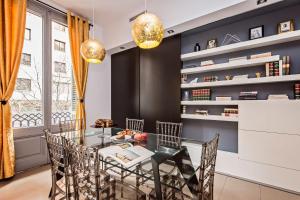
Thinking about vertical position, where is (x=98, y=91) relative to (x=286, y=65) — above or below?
below

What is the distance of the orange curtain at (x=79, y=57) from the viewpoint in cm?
378

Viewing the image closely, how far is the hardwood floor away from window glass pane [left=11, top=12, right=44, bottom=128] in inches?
40.2

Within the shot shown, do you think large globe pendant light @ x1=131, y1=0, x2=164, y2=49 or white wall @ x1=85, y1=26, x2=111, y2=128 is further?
white wall @ x1=85, y1=26, x2=111, y2=128

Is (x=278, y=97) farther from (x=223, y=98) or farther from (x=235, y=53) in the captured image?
(x=235, y=53)

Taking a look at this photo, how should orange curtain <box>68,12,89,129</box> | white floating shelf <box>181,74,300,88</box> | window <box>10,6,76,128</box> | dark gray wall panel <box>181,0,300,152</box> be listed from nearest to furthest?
white floating shelf <box>181,74,300,88</box>, dark gray wall panel <box>181,0,300,152</box>, window <box>10,6,76,128</box>, orange curtain <box>68,12,89,129</box>

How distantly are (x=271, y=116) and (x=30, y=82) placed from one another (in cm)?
435

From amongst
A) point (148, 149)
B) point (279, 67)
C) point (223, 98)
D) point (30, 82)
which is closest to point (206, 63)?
point (223, 98)

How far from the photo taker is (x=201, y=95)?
11.0 feet

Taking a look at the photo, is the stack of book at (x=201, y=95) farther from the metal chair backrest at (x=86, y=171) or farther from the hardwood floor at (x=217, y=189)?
the metal chair backrest at (x=86, y=171)

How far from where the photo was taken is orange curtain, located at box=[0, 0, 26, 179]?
2653 millimetres

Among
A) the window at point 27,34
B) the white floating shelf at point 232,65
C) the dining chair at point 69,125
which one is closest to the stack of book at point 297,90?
the white floating shelf at point 232,65

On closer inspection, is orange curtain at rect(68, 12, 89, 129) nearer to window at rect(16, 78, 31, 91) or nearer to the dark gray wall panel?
window at rect(16, 78, 31, 91)

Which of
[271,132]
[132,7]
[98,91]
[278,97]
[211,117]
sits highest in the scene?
[132,7]

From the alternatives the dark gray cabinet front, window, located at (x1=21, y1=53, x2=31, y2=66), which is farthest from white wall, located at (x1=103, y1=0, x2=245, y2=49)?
window, located at (x1=21, y1=53, x2=31, y2=66)
